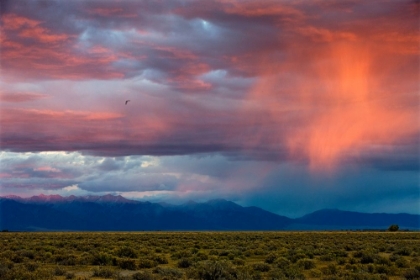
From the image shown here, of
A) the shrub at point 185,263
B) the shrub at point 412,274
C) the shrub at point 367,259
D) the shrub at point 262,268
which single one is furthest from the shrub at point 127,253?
the shrub at point 412,274

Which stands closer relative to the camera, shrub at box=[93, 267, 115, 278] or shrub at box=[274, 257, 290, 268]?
shrub at box=[93, 267, 115, 278]

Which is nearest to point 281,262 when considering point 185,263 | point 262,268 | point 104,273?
point 262,268

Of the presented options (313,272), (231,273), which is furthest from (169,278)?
(313,272)

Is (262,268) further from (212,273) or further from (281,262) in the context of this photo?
(212,273)

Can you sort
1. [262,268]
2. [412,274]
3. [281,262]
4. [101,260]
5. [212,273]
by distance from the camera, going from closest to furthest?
1. [212,273]
2. [412,274]
3. [262,268]
4. [281,262]
5. [101,260]

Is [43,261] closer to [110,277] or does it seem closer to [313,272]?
[110,277]

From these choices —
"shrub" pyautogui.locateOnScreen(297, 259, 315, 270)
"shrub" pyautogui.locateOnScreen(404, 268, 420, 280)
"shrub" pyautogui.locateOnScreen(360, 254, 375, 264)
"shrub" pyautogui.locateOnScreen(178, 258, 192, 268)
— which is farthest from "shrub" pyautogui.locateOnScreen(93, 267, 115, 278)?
"shrub" pyautogui.locateOnScreen(360, 254, 375, 264)

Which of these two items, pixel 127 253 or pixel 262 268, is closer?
pixel 262 268

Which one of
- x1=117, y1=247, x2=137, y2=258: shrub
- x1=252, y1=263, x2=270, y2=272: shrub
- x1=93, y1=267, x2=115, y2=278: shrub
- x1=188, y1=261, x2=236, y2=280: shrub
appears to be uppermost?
x1=188, y1=261, x2=236, y2=280: shrub

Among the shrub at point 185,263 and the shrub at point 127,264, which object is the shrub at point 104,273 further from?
the shrub at point 185,263

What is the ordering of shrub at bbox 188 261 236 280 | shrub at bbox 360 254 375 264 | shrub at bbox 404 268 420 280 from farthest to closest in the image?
shrub at bbox 360 254 375 264, shrub at bbox 404 268 420 280, shrub at bbox 188 261 236 280

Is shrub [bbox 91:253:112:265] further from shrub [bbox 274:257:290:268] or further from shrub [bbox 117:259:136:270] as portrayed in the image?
shrub [bbox 274:257:290:268]

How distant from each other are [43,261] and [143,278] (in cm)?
1583

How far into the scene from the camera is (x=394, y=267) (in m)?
30.8
